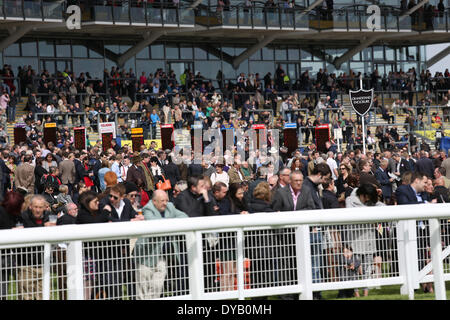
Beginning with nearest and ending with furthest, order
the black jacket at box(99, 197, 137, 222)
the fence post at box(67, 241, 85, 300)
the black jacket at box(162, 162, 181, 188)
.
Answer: the fence post at box(67, 241, 85, 300) → the black jacket at box(99, 197, 137, 222) → the black jacket at box(162, 162, 181, 188)

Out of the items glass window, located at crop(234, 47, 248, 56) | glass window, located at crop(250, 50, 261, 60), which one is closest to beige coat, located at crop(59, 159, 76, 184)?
glass window, located at crop(234, 47, 248, 56)

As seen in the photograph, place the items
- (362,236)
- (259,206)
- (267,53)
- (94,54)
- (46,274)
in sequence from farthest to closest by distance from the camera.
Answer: (267,53)
(94,54)
(259,206)
(362,236)
(46,274)

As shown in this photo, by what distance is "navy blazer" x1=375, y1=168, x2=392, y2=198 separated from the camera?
1573 centimetres

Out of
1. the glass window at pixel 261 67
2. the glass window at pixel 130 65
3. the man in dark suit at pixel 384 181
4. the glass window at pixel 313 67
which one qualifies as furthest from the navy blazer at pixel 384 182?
the glass window at pixel 313 67

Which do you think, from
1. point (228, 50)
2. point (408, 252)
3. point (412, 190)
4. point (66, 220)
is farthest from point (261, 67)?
point (408, 252)

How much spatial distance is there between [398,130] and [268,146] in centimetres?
1037

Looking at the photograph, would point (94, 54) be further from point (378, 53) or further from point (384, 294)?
point (384, 294)

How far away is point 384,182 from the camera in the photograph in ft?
51.6

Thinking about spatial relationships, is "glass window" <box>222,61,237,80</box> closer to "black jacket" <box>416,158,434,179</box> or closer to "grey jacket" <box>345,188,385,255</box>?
"black jacket" <box>416,158,434,179</box>

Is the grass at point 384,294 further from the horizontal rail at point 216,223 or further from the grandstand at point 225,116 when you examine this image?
the horizontal rail at point 216,223

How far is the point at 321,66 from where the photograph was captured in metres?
43.3

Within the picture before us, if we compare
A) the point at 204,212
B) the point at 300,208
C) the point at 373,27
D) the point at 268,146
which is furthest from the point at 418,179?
the point at 373,27

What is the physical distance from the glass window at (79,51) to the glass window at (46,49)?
0.96 metres

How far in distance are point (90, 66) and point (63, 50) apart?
135 cm
